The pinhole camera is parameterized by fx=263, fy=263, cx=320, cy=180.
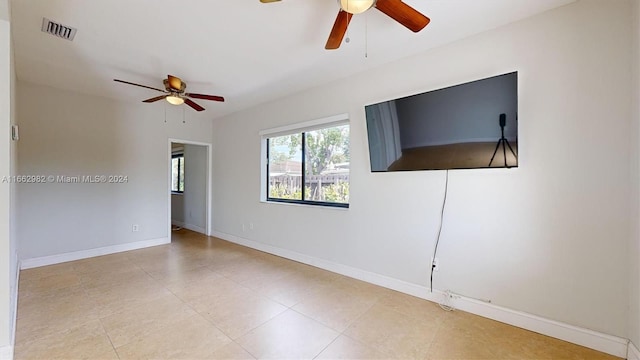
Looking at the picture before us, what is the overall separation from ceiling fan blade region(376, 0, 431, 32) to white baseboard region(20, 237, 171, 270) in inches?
202

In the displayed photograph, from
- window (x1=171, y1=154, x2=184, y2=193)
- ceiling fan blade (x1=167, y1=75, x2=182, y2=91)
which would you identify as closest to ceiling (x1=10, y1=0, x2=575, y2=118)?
ceiling fan blade (x1=167, y1=75, x2=182, y2=91)

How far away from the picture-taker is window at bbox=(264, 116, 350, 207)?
11.8 feet

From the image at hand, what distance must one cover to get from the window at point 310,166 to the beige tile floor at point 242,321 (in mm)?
1152

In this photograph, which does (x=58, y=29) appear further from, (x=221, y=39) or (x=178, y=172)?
(x=178, y=172)

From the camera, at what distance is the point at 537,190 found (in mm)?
2158

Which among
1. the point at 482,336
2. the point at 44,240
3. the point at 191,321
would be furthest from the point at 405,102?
the point at 44,240

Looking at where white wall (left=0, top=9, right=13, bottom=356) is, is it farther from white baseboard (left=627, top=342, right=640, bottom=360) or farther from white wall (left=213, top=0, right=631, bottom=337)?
white baseboard (left=627, top=342, right=640, bottom=360)

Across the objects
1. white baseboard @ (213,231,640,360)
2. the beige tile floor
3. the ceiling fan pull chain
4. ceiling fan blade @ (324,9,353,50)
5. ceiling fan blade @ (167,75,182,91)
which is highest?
the ceiling fan pull chain

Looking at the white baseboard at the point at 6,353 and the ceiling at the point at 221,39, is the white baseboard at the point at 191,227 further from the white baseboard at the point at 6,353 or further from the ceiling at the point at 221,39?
the white baseboard at the point at 6,353

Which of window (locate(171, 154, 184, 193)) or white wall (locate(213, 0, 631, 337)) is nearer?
white wall (locate(213, 0, 631, 337))

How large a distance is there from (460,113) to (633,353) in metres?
2.05

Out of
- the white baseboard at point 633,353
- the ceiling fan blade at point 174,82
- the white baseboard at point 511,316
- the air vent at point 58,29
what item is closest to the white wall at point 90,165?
the ceiling fan blade at point 174,82

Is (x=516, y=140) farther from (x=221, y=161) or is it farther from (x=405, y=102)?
(x=221, y=161)

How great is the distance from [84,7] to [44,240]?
3460 mm
